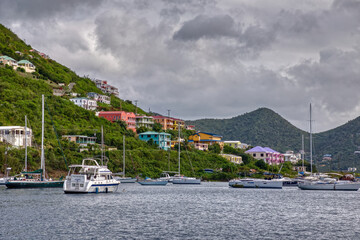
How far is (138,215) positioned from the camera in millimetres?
51500

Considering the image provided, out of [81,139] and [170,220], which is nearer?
[170,220]

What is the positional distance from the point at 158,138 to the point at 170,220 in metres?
121

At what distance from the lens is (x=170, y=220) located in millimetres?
47906

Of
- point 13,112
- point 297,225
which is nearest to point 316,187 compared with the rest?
point 297,225

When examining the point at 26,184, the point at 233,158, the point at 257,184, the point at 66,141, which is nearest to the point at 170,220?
the point at 26,184

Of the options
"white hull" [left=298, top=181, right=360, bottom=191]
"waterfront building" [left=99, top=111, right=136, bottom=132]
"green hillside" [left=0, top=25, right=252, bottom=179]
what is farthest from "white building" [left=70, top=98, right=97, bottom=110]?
"white hull" [left=298, top=181, right=360, bottom=191]

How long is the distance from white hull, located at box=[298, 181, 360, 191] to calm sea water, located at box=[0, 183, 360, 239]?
36.8 m

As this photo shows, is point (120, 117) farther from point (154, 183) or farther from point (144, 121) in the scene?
point (154, 183)

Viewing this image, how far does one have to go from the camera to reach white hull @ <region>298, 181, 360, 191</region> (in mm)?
103438

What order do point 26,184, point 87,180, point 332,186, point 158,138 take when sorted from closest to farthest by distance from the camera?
1. point 87,180
2. point 26,184
3. point 332,186
4. point 158,138

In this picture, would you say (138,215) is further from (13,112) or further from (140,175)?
(13,112)

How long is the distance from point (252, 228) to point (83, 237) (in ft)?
48.1

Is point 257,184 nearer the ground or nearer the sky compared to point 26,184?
nearer the ground

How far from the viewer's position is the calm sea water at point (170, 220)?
39219 millimetres
